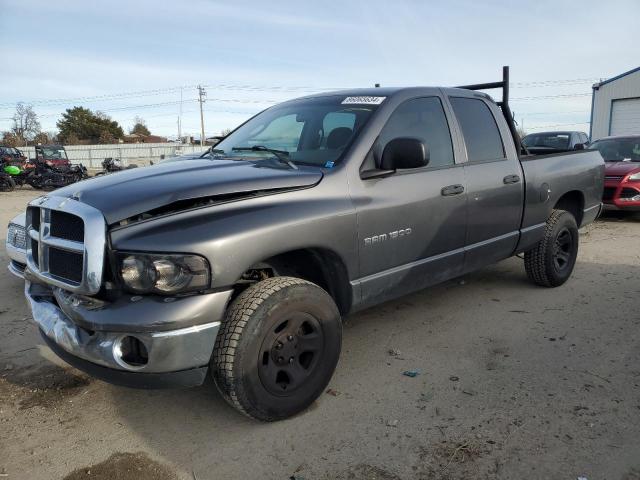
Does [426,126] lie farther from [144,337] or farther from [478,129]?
[144,337]

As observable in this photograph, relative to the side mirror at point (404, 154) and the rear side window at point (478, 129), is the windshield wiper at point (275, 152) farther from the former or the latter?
the rear side window at point (478, 129)

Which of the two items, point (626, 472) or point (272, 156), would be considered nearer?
point (626, 472)

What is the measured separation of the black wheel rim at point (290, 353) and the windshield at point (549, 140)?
39.4ft

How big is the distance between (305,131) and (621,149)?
8.91 metres

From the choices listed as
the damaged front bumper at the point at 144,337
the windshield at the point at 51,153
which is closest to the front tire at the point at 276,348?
the damaged front bumper at the point at 144,337

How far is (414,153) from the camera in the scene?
311 centimetres

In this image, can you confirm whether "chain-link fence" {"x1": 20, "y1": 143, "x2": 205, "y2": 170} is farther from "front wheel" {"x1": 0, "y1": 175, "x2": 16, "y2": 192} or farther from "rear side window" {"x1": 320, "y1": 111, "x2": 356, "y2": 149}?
"rear side window" {"x1": 320, "y1": 111, "x2": 356, "y2": 149}

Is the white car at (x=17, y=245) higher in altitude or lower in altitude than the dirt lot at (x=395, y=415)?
higher

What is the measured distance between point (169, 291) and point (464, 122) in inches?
111

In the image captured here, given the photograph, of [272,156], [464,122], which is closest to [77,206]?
[272,156]

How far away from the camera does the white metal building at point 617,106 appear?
938 inches

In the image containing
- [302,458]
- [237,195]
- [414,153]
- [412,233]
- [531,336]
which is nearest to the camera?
[302,458]

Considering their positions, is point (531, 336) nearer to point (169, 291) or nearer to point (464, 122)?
point (464, 122)

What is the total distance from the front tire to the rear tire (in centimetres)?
286
